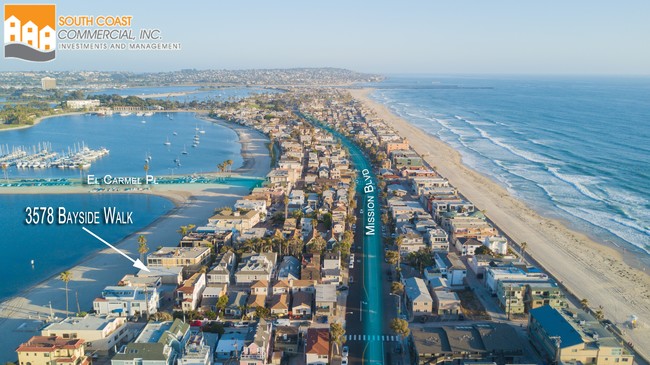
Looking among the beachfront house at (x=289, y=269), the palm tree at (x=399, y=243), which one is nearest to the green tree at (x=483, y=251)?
the palm tree at (x=399, y=243)

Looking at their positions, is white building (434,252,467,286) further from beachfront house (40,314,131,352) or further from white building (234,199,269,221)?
beachfront house (40,314,131,352)

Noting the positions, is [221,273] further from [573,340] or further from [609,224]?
[609,224]

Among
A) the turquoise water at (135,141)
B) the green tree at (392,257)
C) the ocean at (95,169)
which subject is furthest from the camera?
the turquoise water at (135,141)

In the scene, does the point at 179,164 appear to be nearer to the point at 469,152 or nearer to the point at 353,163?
the point at 353,163

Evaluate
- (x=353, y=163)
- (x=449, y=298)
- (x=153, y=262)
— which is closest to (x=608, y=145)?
(x=353, y=163)

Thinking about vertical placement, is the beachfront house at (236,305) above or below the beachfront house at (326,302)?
below

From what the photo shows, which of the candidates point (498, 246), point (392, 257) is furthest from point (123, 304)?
point (498, 246)

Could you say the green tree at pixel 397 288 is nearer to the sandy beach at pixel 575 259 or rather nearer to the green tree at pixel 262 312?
the green tree at pixel 262 312
